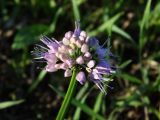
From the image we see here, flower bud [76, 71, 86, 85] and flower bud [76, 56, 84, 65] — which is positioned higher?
flower bud [76, 56, 84, 65]

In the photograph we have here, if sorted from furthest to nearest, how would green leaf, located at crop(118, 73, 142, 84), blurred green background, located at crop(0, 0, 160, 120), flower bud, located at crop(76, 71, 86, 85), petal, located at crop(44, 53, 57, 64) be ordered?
blurred green background, located at crop(0, 0, 160, 120)
green leaf, located at crop(118, 73, 142, 84)
petal, located at crop(44, 53, 57, 64)
flower bud, located at crop(76, 71, 86, 85)

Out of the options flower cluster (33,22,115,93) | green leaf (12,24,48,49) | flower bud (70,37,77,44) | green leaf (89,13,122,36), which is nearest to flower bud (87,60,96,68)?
flower cluster (33,22,115,93)

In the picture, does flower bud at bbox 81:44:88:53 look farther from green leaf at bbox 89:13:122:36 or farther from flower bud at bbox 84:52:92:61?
green leaf at bbox 89:13:122:36

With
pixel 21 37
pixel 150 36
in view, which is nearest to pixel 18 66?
pixel 21 37

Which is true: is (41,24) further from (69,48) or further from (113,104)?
(69,48)

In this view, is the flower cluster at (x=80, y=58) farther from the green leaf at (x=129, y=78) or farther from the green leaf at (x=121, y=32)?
the green leaf at (x=121, y=32)

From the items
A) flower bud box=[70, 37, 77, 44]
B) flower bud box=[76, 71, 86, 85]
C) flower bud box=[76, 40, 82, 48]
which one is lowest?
flower bud box=[76, 71, 86, 85]

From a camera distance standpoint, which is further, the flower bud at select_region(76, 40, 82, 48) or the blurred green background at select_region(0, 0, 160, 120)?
the blurred green background at select_region(0, 0, 160, 120)

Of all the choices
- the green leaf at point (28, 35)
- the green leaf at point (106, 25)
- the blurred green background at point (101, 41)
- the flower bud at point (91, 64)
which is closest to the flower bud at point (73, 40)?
the flower bud at point (91, 64)
